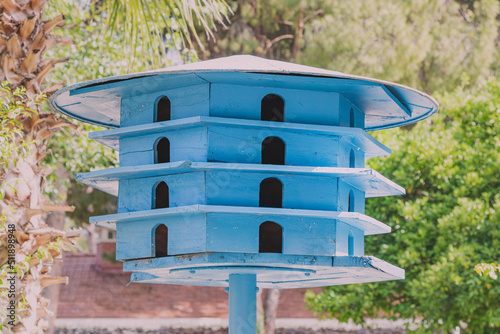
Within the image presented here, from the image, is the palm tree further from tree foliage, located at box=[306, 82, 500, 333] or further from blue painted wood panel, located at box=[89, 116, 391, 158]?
tree foliage, located at box=[306, 82, 500, 333]

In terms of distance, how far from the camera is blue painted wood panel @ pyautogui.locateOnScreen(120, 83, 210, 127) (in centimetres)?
462

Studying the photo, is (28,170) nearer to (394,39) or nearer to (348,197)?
(348,197)

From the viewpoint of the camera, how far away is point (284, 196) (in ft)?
15.0

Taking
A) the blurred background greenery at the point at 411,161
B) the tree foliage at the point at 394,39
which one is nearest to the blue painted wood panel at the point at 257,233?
the blurred background greenery at the point at 411,161

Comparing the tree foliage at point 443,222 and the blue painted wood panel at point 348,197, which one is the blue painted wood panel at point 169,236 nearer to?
the blue painted wood panel at point 348,197

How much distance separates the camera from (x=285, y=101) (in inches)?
186

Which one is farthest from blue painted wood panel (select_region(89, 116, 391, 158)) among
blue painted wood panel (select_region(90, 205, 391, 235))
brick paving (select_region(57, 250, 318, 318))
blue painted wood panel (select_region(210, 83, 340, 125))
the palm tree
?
brick paving (select_region(57, 250, 318, 318))

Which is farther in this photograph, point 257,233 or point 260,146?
point 260,146

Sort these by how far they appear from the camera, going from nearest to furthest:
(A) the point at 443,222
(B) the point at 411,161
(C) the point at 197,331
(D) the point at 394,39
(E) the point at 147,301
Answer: (A) the point at 443,222, (B) the point at 411,161, (D) the point at 394,39, (C) the point at 197,331, (E) the point at 147,301

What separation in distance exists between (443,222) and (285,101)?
6.54m

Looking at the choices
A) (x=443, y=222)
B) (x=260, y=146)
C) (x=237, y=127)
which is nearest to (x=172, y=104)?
(x=237, y=127)

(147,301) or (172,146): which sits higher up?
(172,146)

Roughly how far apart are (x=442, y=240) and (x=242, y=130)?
702 centimetres

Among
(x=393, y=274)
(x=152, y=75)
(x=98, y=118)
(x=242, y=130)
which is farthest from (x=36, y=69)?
(x=393, y=274)
